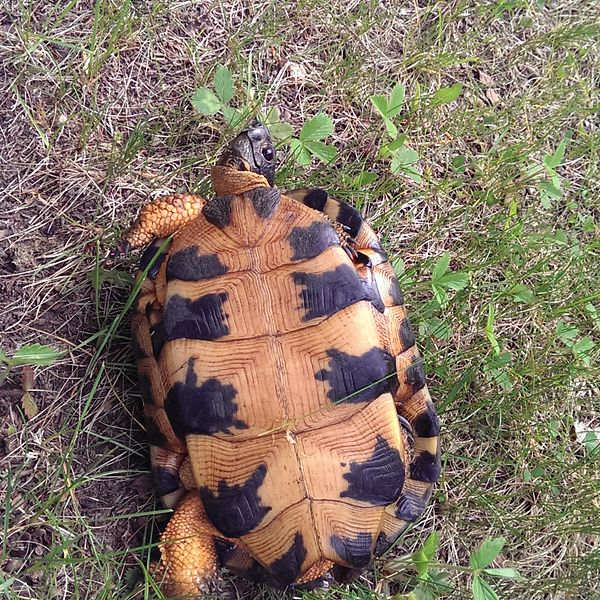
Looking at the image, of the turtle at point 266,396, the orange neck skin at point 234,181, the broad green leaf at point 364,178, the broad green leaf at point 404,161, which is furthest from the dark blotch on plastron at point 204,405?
the broad green leaf at point 404,161

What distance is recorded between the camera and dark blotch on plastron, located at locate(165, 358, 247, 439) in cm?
181

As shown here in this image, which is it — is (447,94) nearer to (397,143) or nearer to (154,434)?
(397,143)

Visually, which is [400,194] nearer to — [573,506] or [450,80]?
[450,80]

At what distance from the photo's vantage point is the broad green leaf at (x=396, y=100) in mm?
2619

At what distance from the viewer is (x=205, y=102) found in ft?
7.93

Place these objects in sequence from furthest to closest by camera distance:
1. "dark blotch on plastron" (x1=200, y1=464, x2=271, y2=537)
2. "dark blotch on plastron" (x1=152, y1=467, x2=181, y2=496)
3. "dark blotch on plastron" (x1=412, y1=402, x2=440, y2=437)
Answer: "dark blotch on plastron" (x1=412, y1=402, x2=440, y2=437), "dark blotch on plastron" (x1=152, y1=467, x2=181, y2=496), "dark blotch on plastron" (x1=200, y1=464, x2=271, y2=537)

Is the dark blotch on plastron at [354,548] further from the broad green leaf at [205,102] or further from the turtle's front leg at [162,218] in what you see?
the broad green leaf at [205,102]

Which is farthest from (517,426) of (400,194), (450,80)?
(450,80)

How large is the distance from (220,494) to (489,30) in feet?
8.02

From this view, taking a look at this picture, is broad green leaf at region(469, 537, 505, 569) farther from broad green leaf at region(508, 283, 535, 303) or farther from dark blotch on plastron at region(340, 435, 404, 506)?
broad green leaf at region(508, 283, 535, 303)

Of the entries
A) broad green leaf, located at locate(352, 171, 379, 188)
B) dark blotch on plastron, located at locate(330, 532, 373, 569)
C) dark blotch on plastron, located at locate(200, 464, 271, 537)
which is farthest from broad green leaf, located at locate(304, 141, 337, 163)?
dark blotch on plastron, located at locate(330, 532, 373, 569)

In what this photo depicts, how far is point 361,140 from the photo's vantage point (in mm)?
2771

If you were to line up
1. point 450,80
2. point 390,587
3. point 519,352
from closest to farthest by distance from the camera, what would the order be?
point 390,587, point 519,352, point 450,80

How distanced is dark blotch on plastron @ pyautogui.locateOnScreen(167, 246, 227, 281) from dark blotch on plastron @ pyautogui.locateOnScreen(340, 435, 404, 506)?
67cm
